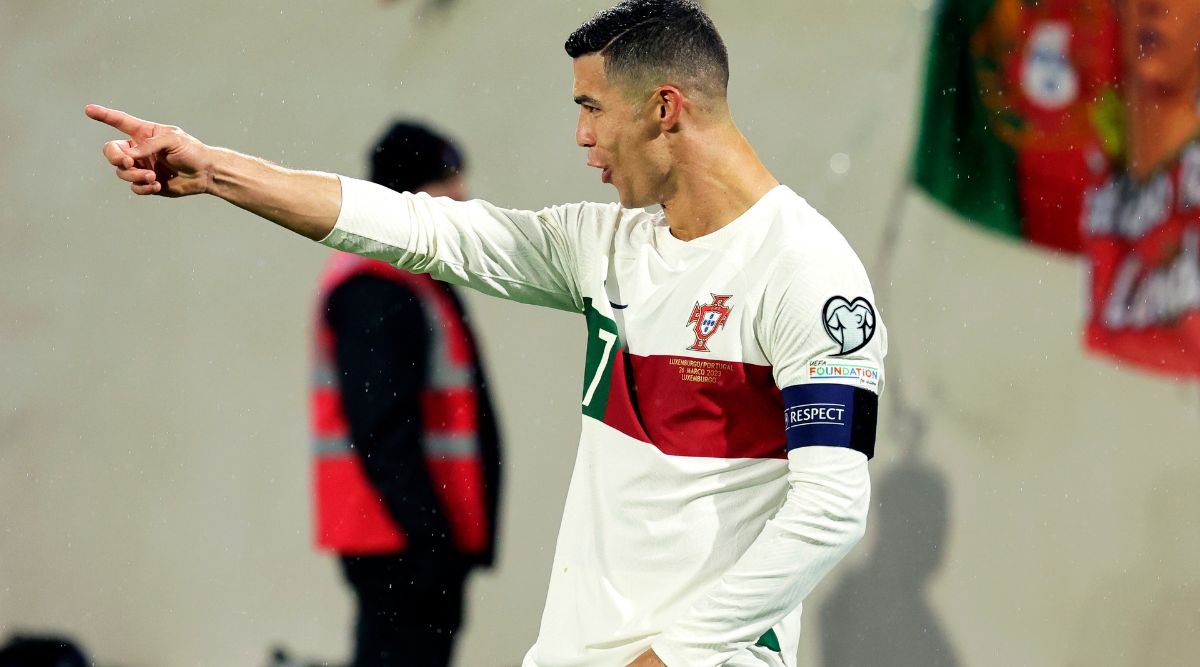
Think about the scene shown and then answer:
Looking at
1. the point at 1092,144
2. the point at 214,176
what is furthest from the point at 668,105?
the point at 1092,144

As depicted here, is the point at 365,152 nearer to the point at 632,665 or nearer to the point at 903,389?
the point at 903,389

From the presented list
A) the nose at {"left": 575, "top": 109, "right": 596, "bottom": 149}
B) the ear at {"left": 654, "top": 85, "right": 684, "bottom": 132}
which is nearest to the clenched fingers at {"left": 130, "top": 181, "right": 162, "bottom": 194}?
the nose at {"left": 575, "top": 109, "right": 596, "bottom": 149}

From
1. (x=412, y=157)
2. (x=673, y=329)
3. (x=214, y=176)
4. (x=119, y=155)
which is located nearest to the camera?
(x=119, y=155)

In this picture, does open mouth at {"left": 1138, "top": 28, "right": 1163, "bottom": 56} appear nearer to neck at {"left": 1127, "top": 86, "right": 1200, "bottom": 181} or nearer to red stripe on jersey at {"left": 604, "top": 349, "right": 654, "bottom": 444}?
neck at {"left": 1127, "top": 86, "right": 1200, "bottom": 181}

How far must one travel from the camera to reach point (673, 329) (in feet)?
7.33

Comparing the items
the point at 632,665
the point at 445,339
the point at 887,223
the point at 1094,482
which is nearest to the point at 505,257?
the point at 632,665

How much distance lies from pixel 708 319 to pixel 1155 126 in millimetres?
2262

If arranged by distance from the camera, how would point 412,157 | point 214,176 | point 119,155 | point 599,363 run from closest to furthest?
point 119,155
point 214,176
point 599,363
point 412,157

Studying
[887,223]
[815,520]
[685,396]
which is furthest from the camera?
[887,223]

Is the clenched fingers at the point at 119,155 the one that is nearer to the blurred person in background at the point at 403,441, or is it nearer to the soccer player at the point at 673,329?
the soccer player at the point at 673,329

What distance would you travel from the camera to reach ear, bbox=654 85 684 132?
7.57 feet

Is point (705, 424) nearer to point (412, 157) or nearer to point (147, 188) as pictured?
point (147, 188)

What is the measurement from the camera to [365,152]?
3789 mm

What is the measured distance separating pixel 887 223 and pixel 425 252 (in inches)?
71.2
